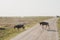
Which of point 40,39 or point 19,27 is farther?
point 19,27

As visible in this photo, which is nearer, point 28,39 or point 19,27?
point 28,39

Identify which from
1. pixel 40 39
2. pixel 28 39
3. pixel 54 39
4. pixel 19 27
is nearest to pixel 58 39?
pixel 54 39

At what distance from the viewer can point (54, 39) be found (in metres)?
19.6

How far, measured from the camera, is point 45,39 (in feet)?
63.5

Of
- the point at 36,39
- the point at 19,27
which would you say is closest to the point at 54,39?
the point at 36,39

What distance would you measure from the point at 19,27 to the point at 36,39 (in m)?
12.8

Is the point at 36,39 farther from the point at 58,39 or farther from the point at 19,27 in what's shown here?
the point at 19,27

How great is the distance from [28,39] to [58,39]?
141 inches

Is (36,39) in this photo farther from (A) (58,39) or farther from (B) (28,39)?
(A) (58,39)

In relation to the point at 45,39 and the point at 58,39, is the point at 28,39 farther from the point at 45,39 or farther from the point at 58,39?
the point at 58,39

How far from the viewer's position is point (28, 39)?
1920 centimetres

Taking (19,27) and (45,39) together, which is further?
(19,27)

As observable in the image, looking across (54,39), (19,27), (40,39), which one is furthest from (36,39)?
Answer: (19,27)

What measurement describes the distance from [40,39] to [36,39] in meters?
0.46
